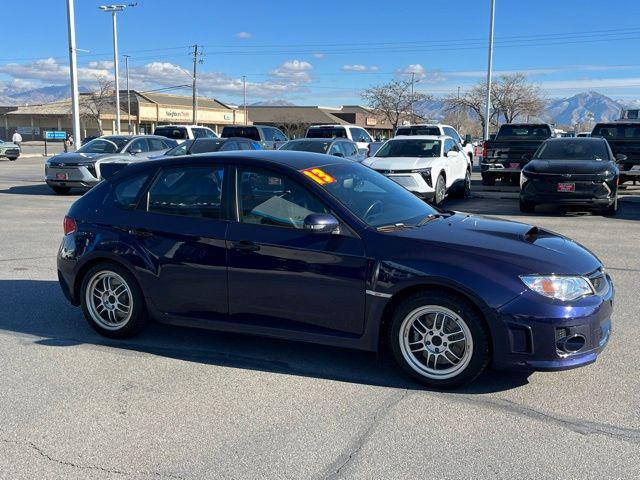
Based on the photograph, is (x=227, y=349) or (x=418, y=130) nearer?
(x=227, y=349)

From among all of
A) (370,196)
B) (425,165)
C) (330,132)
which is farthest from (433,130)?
(370,196)

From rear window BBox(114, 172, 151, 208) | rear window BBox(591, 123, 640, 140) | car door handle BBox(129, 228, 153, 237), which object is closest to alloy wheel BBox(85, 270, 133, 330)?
car door handle BBox(129, 228, 153, 237)

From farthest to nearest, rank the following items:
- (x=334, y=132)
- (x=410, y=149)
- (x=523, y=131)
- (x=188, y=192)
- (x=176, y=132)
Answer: (x=176, y=132) → (x=334, y=132) → (x=523, y=131) → (x=410, y=149) → (x=188, y=192)

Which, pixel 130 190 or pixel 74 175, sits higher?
pixel 130 190

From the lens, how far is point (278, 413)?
3.96 m

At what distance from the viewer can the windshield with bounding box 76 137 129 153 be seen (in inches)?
716

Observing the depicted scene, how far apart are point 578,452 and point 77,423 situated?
9.64 feet

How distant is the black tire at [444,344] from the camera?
4.11 meters

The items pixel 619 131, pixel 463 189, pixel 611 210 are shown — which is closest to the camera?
pixel 611 210

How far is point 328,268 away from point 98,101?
7488 cm

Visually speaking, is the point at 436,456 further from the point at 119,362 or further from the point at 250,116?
the point at 250,116

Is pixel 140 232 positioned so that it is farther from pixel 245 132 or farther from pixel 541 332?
pixel 245 132

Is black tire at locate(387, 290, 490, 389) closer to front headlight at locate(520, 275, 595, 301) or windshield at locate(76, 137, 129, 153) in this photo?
front headlight at locate(520, 275, 595, 301)

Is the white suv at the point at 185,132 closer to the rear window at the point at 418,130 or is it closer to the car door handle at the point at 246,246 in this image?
the rear window at the point at 418,130
